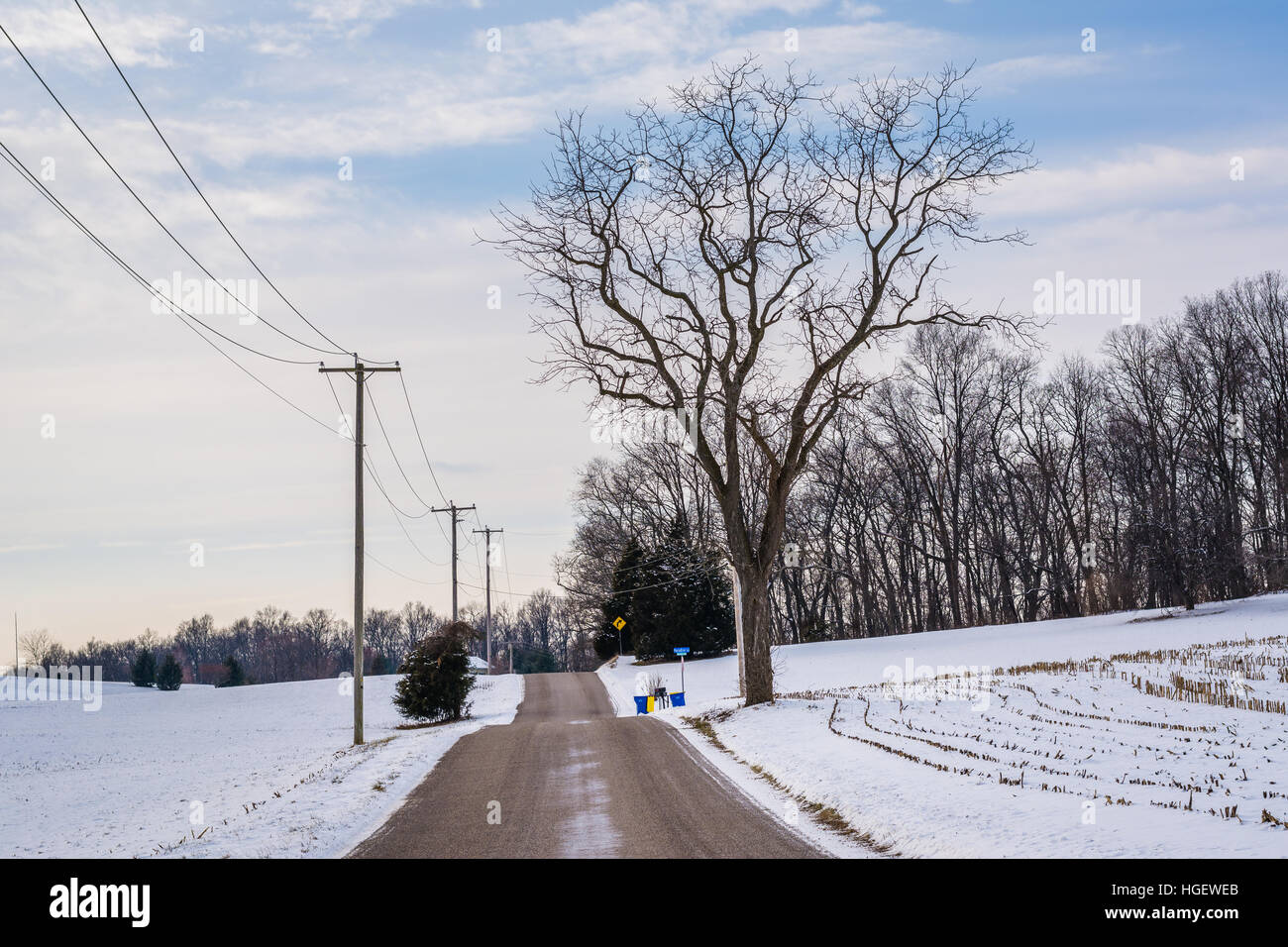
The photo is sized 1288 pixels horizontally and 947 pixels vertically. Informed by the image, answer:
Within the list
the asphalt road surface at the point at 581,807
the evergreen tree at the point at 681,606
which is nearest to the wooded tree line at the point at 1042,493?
the evergreen tree at the point at 681,606

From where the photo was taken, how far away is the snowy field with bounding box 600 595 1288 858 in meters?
8.18

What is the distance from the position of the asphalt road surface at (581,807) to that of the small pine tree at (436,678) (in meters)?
14.0

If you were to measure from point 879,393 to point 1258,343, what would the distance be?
19.3 meters

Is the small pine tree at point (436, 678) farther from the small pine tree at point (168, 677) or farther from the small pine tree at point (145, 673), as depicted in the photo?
the small pine tree at point (145, 673)

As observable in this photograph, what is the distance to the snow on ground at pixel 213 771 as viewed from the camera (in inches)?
459

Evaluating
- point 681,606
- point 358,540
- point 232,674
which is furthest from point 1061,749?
point 232,674

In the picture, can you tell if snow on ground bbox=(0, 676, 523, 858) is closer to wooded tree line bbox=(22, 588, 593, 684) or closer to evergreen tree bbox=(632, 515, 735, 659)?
evergreen tree bbox=(632, 515, 735, 659)

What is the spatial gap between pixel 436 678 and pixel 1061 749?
2241 centimetres

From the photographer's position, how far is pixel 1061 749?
14367 millimetres

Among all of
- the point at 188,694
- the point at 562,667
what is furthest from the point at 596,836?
the point at 562,667

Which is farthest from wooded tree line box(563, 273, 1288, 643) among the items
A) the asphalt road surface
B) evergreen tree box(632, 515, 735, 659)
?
the asphalt road surface

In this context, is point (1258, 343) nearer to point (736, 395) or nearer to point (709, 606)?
point (709, 606)

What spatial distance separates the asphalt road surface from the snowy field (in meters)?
0.95

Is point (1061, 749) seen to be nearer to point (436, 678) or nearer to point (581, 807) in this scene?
point (581, 807)
